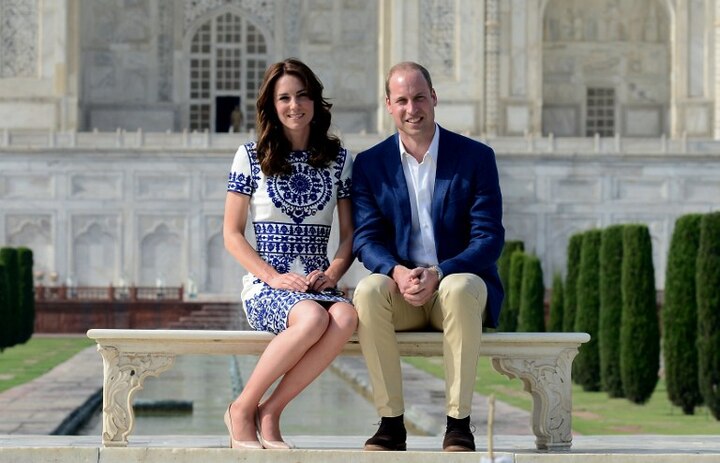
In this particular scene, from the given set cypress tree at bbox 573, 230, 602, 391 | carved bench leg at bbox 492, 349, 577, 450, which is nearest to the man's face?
carved bench leg at bbox 492, 349, 577, 450

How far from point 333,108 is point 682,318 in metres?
19.6

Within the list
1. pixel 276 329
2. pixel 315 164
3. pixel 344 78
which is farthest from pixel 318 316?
pixel 344 78

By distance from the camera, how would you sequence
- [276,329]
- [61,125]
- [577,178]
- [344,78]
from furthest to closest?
[344,78]
[61,125]
[577,178]
[276,329]

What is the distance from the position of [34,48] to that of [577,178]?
9.99 m

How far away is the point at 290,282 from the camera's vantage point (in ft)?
19.5

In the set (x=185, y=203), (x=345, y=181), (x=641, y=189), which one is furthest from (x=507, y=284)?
(x=345, y=181)

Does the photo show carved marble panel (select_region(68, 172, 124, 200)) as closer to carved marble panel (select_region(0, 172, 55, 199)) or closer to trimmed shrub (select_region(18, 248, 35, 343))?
carved marble panel (select_region(0, 172, 55, 199))

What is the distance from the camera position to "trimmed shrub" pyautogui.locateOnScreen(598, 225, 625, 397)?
591 inches

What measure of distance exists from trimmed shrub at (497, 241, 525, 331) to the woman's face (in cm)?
1572

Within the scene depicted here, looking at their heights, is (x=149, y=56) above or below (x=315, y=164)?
above

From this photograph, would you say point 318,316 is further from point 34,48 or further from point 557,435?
point 34,48

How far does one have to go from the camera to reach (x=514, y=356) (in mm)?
6070

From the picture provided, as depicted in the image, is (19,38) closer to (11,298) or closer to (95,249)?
(95,249)

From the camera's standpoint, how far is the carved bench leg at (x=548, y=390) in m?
6.00
